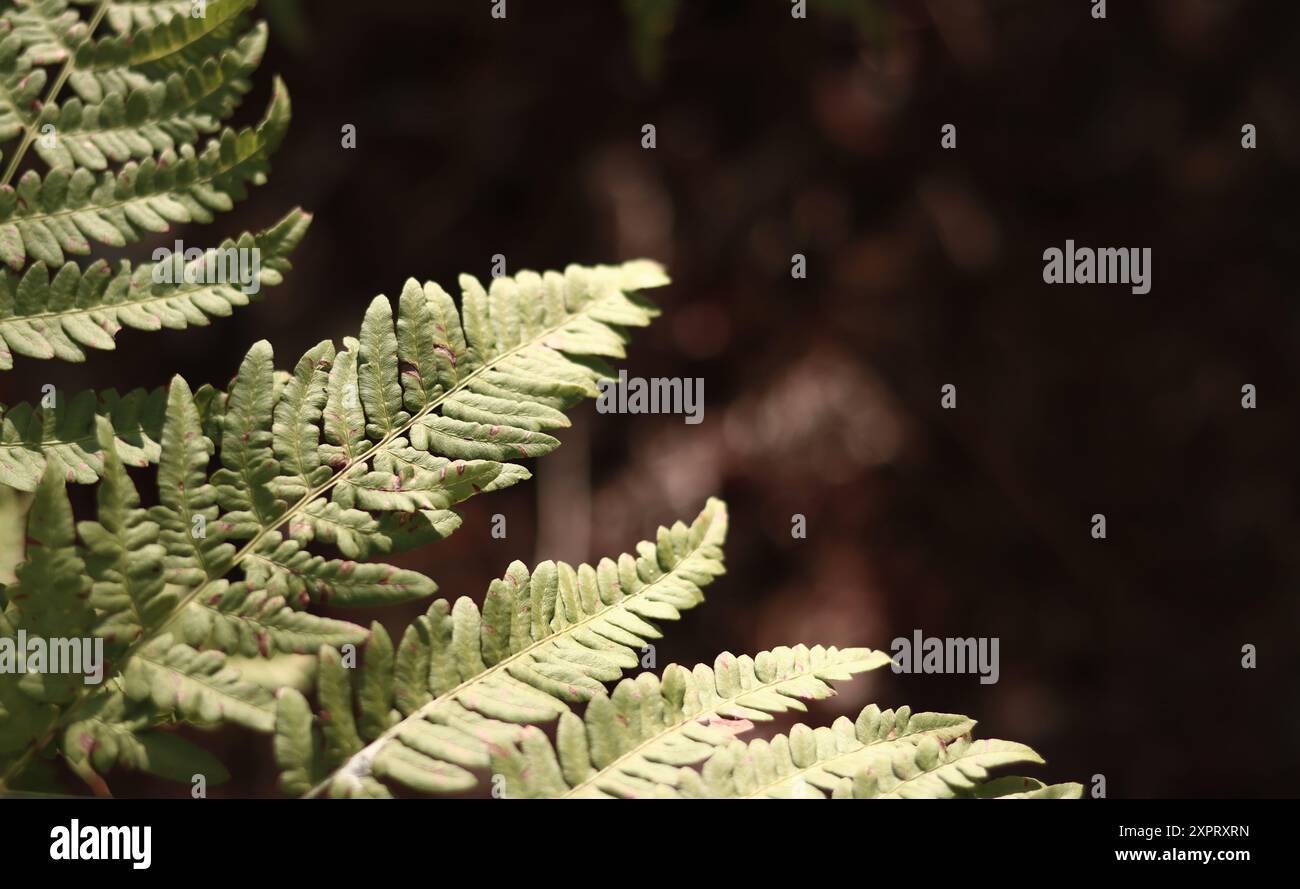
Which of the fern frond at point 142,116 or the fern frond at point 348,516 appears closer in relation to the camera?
the fern frond at point 348,516

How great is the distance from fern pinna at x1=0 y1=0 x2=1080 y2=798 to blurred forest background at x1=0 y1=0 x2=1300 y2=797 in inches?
82.1

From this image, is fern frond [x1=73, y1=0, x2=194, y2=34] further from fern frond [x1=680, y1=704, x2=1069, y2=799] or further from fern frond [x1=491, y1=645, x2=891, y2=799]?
fern frond [x1=680, y1=704, x2=1069, y2=799]

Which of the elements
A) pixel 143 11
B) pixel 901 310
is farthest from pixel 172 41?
pixel 901 310

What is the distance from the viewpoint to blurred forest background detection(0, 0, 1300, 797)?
3309 mm

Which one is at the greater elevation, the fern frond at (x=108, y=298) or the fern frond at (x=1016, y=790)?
the fern frond at (x=108, y=298)

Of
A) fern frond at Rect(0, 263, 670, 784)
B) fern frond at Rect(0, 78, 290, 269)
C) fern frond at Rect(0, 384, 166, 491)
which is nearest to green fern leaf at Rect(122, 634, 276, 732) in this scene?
fern frond at Rect(0, 263, 670, 784)

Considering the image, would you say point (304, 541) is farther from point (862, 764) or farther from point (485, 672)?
point (862, 764)

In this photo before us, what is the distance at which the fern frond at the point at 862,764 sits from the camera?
44.4 inches

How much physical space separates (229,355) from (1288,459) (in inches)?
140

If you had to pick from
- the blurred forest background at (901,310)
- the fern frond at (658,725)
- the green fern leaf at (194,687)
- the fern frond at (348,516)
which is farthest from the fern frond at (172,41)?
the blurred forest background at (901,310)

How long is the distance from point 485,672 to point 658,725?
0.70 ft

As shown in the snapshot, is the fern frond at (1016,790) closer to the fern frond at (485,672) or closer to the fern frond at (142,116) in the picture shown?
the fern frond at (485,672)

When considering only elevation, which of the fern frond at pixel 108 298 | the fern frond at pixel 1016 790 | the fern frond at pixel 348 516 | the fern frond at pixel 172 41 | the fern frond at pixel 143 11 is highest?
the fern frond at pixel 143 11

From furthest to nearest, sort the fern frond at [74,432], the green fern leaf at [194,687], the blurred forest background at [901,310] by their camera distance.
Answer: the blurred forest background at [901,310], the fern frond at [74,432], the green fern leaf at [194,687]
